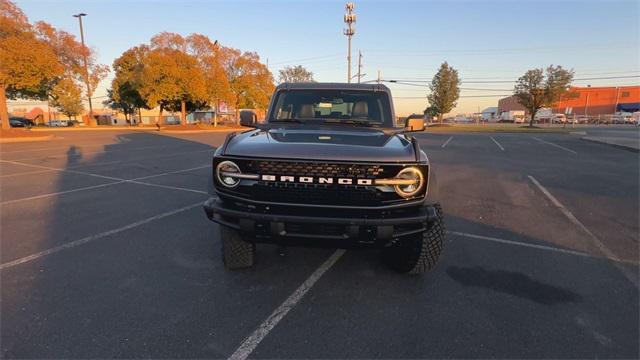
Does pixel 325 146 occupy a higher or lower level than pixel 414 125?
lower

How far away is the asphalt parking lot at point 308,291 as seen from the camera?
2.42m

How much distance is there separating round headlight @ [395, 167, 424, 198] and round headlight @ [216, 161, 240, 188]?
4.30 ft

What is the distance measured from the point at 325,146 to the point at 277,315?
55.9 inches

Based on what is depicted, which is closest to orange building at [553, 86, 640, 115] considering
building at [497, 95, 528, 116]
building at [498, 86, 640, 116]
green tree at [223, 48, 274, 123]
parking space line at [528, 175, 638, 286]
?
building at [498, 86, 640, 116]

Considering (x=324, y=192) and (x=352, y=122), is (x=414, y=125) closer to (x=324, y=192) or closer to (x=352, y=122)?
(x=352, y=122)

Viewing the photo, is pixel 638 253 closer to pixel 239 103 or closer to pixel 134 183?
pixel 134 183

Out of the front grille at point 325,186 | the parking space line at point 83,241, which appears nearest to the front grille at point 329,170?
the front grille at point 325,186

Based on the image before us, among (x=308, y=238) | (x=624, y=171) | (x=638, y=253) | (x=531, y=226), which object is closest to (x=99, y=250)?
(x=308, y=238)

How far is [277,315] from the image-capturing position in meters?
2.77

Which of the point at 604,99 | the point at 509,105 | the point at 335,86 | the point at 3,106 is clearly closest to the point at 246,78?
the point at 3,106

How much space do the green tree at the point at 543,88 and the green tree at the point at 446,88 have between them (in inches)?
346

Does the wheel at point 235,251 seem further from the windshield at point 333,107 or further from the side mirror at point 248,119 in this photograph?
the windshield at point 333,107

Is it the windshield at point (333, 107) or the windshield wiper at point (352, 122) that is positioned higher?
the windshield at point (333, 107)

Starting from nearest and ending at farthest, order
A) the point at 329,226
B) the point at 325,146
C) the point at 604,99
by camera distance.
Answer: the point at 329,226
the point at 325,146
the point at 604,99
